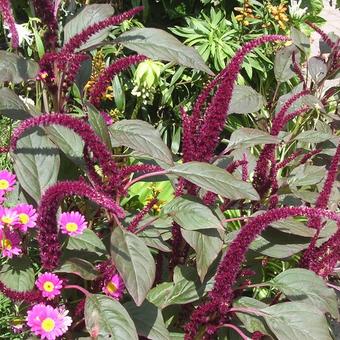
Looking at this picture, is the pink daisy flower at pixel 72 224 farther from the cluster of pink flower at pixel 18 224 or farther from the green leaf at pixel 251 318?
the green leaf at pixel 251 318

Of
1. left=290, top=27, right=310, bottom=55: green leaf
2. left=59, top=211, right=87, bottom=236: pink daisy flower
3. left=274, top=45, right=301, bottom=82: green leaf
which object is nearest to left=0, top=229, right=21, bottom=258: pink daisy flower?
left=59, top=211, right=87, bottom=236: pink daisy flower

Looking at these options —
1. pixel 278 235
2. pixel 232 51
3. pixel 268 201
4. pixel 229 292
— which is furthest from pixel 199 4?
pixel 229 292

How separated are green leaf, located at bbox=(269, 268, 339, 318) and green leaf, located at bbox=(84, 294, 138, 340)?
0.41m

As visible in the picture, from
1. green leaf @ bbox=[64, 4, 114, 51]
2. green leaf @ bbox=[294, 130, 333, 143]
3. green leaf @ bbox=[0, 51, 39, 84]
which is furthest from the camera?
green leaf @ bbox=[294, 130, 333, 143]

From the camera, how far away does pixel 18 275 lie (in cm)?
140

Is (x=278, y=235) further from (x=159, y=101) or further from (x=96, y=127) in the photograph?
(x=159, y=101)

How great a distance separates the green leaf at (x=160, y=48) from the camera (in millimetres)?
1493

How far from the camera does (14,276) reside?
1.39 meters

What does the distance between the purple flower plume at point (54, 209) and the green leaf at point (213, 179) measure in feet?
0.61

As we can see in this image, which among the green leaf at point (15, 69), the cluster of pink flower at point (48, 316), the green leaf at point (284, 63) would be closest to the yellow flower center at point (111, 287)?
the cluster of pink flower at point (48, 316)

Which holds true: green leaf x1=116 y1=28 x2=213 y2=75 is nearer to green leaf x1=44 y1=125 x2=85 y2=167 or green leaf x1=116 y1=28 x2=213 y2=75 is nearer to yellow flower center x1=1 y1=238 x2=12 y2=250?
green leaf x1=44 y1=125 x2=85 y2=167

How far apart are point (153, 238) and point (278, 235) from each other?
0.32 metres

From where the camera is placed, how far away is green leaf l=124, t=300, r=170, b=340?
4.63 ft

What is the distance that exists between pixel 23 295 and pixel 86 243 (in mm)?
210
